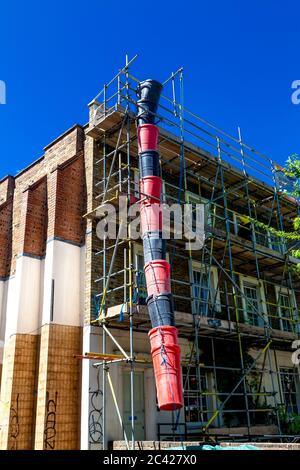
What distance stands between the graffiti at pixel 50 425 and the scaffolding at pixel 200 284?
4.40 feet

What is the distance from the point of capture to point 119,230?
12367mm

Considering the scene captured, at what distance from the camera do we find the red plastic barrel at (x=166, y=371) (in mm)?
9594

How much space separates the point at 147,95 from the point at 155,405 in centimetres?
893

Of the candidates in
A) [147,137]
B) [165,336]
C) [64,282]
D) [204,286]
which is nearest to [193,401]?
[204,286]

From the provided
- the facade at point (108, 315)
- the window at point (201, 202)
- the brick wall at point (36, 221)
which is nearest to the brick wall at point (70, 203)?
the facade at point (108, 315)

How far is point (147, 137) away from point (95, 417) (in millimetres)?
7599

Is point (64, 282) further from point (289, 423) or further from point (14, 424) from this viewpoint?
point (289, 423)

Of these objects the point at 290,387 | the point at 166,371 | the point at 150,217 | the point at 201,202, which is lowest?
the point at 166,371

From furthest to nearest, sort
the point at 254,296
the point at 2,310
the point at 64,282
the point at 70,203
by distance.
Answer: the point at 254,296 → the point at 2,310 → the point at 70,203 → the point at 64,282

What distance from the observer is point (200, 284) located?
1323 centimetres

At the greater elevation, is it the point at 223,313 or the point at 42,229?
the point at 42,229

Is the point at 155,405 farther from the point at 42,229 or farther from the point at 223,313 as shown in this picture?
the point at 42,229

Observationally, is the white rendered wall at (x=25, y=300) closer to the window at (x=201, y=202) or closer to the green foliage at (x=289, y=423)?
the window at (x=201, y=202)

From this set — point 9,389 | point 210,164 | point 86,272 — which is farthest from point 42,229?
point 210,164
